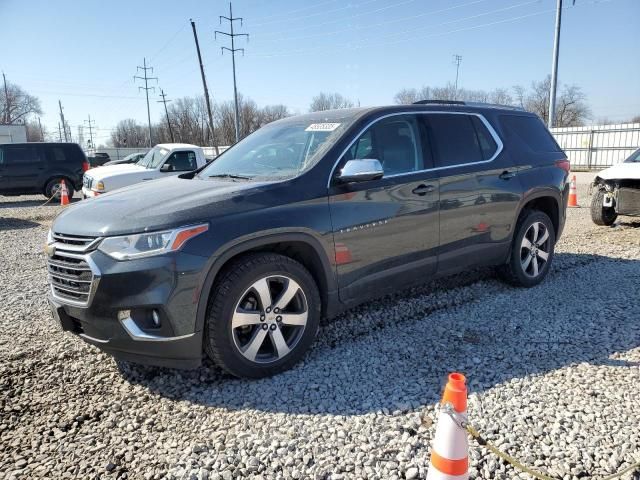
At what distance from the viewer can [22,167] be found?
15.5 meters

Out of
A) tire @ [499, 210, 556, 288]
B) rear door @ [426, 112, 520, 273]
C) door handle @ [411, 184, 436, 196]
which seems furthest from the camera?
tire @ [499, 210, 556, 288]

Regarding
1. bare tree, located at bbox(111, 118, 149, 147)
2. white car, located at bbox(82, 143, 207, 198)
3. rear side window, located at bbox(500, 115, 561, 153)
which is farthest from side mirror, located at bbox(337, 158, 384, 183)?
bare tree, located at bbox(111, 118, 149, 147)

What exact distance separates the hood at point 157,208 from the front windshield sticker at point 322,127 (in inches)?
32.7

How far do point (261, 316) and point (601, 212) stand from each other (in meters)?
7.92

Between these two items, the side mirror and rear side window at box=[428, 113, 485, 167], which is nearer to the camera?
the side mirror

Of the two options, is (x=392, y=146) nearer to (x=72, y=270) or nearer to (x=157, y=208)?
(x=157, y=208)

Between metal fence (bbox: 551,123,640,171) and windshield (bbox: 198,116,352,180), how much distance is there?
28.4 metres

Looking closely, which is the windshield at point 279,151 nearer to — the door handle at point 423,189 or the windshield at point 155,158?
the door handle at point 423,189

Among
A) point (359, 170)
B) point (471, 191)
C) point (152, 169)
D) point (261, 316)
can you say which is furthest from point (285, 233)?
point (152, 169)

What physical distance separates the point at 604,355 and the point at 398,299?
71.2 inches

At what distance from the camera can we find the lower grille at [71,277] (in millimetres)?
2867

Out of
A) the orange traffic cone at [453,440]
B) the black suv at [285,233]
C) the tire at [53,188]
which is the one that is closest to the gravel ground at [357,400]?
the black suv at [285,233]

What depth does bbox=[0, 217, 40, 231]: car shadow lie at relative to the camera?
35.5 ft

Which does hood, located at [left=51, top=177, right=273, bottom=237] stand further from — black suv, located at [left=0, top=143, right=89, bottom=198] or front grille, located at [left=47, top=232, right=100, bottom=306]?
black suv, located at [left=0, top=143, right=89, bottom=198]
